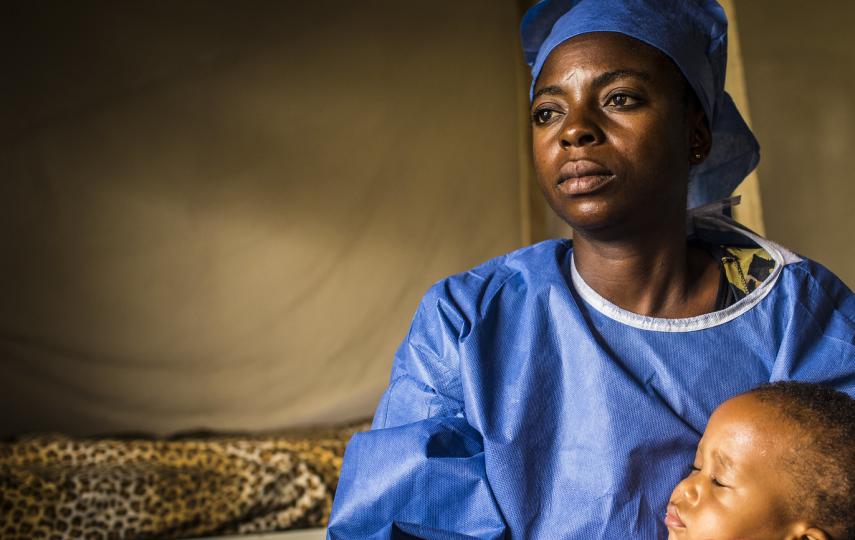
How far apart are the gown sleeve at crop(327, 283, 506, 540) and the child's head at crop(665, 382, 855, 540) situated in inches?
10.6

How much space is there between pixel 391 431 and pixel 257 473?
6.23ft

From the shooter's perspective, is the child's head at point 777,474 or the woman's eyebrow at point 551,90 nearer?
the child's head at point 777,474

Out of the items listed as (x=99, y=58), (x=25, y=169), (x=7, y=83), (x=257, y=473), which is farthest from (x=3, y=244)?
(x=257, y=473)

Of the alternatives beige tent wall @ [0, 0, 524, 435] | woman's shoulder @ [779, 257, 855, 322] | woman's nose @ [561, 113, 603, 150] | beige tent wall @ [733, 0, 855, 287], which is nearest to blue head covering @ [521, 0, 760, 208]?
woman's nose @ [561, 113, 603, 150]

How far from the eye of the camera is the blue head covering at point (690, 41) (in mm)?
1210

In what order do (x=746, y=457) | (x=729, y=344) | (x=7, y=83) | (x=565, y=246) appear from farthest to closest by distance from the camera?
(x=7, y=83), (x=565, y=246), (x=729, y=344), (x=746, y=457)

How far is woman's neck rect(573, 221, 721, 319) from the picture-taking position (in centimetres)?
123

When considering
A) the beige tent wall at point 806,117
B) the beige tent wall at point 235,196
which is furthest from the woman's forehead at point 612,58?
the beige tent wall at point 235,196

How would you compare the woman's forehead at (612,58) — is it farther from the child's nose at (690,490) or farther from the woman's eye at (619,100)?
the child's nose at (690,490)

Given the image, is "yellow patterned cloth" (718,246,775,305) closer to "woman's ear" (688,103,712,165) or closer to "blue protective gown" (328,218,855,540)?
"blue protective gown" (328,218,855,540)

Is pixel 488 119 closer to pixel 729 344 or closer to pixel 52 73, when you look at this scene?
pixel 52 73

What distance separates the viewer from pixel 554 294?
1224 mm

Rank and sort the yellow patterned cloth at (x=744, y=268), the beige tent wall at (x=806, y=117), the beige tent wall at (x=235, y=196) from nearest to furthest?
1. the yellow patterned cloth at (x=744, y=268)
2. the beige tent wall at (x=806, y=117)
3. the beige tent wall at (x=235, y=196)

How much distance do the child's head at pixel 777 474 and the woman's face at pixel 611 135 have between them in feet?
1.06
